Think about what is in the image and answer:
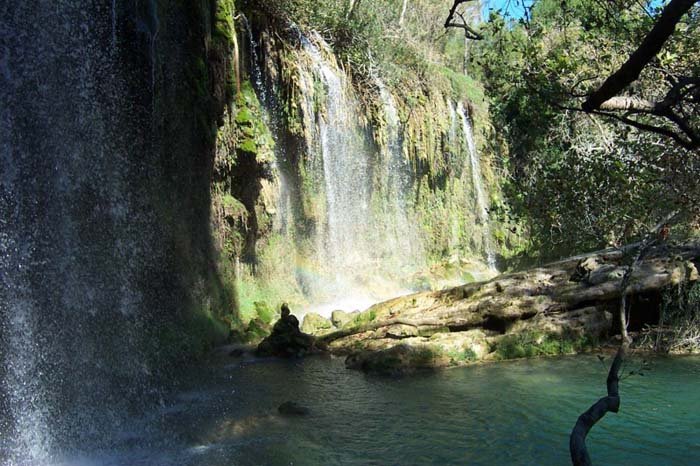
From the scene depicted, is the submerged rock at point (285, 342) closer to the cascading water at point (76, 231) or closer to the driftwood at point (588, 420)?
the cascading water at point (76, 231)

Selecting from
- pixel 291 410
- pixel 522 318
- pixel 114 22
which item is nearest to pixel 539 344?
pixel 522 318

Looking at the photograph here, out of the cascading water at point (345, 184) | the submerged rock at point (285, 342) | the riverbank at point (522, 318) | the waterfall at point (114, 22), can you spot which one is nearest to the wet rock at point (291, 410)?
the riverbank at point (522, 318)

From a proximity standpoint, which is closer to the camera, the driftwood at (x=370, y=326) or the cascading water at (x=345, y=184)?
the driftwood at (x=370, y=326)

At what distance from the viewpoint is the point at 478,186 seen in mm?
25812

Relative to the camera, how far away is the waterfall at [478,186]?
83.5ft

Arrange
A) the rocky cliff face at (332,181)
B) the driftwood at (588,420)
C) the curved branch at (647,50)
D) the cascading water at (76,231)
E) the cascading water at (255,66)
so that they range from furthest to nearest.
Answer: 1. the cascading water at (255,66)
2. the rocky cliff face at (332,181)
3. the cascading water at (76,231)
4. the curved branch at (647,50)
5. the driftwood at (588,420)

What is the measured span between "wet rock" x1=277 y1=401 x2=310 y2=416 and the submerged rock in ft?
11.1

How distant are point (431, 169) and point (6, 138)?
17.4 m

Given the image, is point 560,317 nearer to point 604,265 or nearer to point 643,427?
point 604,265

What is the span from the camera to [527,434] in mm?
7469

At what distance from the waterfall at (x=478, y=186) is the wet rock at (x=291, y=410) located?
59.7ft

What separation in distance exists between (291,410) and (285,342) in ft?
11.7

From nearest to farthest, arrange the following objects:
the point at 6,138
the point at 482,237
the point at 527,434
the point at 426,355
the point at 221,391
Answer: the point at 527,434
the point at 6,138
the point at 221,391
the point at 426,355
the point at 482,237

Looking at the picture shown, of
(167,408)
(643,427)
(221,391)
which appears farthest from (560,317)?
(167,408)
